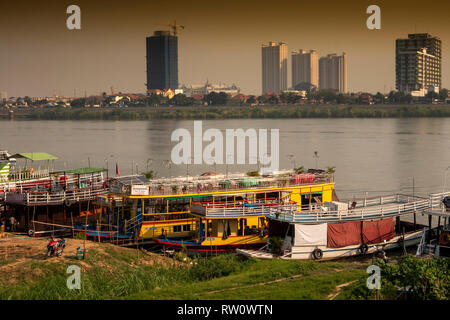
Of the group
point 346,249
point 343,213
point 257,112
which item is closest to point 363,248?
point 346,249

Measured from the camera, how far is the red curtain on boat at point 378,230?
850 inches

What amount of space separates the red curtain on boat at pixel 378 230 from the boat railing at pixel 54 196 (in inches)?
422

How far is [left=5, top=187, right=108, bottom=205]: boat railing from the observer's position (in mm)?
24234

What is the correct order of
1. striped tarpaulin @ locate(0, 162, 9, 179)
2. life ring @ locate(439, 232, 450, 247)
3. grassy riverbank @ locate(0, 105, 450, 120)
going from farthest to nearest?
grassy riverbank @ locate(0, 105, 450, 120) < striped tarpaulin @ locate(0, 162, 9, 179) < life ring @ locate(439, 232, 450, 247)

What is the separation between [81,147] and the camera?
68.8m

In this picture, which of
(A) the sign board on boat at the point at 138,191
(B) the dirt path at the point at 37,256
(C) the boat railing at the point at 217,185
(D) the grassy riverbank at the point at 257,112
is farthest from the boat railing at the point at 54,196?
(D) the grassy riverbank at the point at 257,112

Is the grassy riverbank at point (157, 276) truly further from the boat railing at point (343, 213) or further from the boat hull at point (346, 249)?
the boat railing at point (343, 213)

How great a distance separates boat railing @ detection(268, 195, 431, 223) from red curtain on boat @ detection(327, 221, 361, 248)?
21 centimetres

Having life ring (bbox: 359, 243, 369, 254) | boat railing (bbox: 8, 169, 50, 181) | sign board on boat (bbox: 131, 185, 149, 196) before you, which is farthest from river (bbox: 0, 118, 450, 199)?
life ring (bbox: 359, 243, 369, 254)

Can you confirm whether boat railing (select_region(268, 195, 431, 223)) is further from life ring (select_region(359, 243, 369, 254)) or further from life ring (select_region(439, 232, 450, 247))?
life ring (select_region(439, 232, 450, 247))

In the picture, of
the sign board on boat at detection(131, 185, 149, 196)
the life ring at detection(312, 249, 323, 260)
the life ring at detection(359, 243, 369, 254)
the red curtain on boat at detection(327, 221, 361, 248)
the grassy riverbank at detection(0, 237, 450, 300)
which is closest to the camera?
the grassy riverbank at detection(0, 237, 450, 300)

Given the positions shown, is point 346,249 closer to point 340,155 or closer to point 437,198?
point 437,198

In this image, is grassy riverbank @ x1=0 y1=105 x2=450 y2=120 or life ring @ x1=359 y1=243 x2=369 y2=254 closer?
life ring @ x1=359 y1=243 x2=369 y2=254

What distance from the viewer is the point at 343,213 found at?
2144 cm
